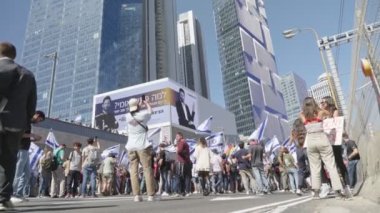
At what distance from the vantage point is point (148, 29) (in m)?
122

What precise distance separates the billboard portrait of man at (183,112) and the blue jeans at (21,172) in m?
53.7

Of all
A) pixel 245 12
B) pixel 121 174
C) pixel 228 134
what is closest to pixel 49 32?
pixel 245 12

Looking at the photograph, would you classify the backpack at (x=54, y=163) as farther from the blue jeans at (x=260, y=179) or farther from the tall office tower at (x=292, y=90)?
the tall office tower at (x=292, y=90)

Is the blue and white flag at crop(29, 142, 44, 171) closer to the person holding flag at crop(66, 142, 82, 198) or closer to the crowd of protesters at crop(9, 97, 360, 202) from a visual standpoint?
the crowd of protesters at crop(9, 97, 360, 202)

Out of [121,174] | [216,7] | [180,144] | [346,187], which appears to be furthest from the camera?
[216,7]

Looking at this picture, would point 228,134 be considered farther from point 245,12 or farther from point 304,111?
point 304,111

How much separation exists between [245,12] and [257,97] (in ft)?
105

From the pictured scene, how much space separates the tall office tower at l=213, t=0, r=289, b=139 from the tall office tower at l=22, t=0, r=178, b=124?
23283mm

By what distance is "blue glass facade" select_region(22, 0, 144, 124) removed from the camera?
367 ft

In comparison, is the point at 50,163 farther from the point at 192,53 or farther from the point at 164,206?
the point at 192,53

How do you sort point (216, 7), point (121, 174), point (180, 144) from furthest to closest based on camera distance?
1. point (216, 7)
2. point (121, 174)
3. point (180, 144)

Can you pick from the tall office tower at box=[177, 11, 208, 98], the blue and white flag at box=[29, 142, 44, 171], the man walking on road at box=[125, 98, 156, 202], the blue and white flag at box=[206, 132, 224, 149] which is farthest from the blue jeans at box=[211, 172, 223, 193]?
the tall office tower at box=[177, 11, 208, 98]

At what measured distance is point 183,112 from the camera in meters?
64.1

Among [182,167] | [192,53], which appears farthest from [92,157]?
[192,53]
